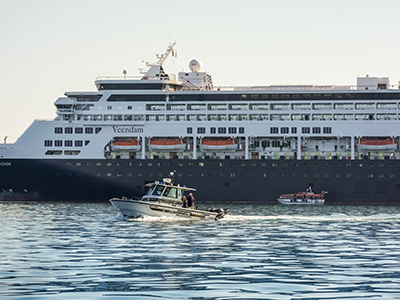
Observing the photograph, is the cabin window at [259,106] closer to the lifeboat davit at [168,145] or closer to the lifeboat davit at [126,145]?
the lifeboat davit at [168,145]

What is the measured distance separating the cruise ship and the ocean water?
3797cm

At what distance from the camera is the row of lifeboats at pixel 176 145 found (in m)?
87.5

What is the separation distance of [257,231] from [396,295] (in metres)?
21.6

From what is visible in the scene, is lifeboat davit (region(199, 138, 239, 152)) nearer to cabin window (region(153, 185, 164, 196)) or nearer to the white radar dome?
the white radar dome

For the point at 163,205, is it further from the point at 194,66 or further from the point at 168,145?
the point at 194,66

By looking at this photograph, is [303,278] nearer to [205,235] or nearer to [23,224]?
[205,235]

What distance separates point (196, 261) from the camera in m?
28.9

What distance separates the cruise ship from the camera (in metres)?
85.6

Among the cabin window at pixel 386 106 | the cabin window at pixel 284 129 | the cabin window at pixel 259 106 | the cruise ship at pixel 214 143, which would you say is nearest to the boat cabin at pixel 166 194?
the cruise ship at pixel 214 143

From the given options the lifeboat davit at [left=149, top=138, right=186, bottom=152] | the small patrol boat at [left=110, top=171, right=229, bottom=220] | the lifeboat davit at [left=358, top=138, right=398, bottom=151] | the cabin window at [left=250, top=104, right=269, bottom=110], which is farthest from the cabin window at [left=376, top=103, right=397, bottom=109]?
the small patrol boat at [left=110, top=171, right=229, bottom=220]

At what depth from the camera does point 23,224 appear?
47094mm

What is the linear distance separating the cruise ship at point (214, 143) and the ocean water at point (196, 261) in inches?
1495

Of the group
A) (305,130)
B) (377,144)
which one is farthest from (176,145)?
(377,144)

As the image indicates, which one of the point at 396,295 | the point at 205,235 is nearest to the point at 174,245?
the point at 205,235
